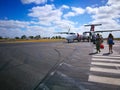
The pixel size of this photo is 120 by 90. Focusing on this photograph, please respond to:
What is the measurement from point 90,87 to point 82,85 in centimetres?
30

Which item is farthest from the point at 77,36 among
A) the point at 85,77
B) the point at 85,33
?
the point at 85,77

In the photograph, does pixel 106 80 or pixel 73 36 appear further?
pixel 73 36

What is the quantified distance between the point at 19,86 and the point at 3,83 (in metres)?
0.72

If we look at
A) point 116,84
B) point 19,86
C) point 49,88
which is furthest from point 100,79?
point 19,86

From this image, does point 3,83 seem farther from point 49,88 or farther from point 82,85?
point 82,85

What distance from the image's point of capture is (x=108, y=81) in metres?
5.50

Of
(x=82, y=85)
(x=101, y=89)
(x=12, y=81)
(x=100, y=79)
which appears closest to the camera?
(x=101, y=89)

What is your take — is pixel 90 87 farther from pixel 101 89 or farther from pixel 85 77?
pixel 85 77

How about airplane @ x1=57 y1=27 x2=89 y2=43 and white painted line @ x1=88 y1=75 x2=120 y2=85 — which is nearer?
white painted line @ x1=88 y1=75 x2=120 y2=85

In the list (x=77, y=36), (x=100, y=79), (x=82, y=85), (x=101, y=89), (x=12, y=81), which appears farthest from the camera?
(x=77, y=36)

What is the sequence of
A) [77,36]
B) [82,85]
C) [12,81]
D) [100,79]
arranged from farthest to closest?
[77,36]
[100,79]
[12,81]
[82,85]

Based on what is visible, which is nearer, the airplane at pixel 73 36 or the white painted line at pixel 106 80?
the white painted line at pixel 106 80

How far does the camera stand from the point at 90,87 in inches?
188

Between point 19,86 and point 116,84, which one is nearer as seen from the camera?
point 19,86
